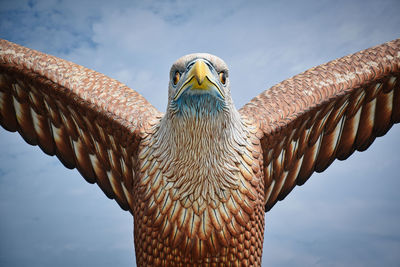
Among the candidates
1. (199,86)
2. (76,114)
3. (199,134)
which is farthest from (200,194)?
(76,114)

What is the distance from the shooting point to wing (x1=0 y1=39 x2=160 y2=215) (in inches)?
129

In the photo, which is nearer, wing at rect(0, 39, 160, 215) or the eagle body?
the eagle body

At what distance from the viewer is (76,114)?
11.9ft

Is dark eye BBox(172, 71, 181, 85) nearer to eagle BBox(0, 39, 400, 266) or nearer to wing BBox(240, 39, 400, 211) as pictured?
eagle BBox(0, 39, 400, 266)

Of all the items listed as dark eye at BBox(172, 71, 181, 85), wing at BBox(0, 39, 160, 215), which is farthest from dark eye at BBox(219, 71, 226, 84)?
wing at BBox(0, 39, 160, 215)

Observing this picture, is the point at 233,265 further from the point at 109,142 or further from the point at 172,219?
the point at 109,142

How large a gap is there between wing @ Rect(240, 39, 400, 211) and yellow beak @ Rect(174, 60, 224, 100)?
0.90 metres

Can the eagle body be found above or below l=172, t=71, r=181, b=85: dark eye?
below

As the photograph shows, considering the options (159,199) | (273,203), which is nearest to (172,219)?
(159,199)

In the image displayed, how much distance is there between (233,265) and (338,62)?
2.43 metres

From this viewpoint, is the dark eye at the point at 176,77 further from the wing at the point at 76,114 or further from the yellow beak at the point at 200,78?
the wing at the point at 76,114

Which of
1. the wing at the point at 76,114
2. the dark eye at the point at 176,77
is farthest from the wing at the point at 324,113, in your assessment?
the wing at the point at 76,114

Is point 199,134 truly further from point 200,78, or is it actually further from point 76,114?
point 76,114

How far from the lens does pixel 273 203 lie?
13.1ft
